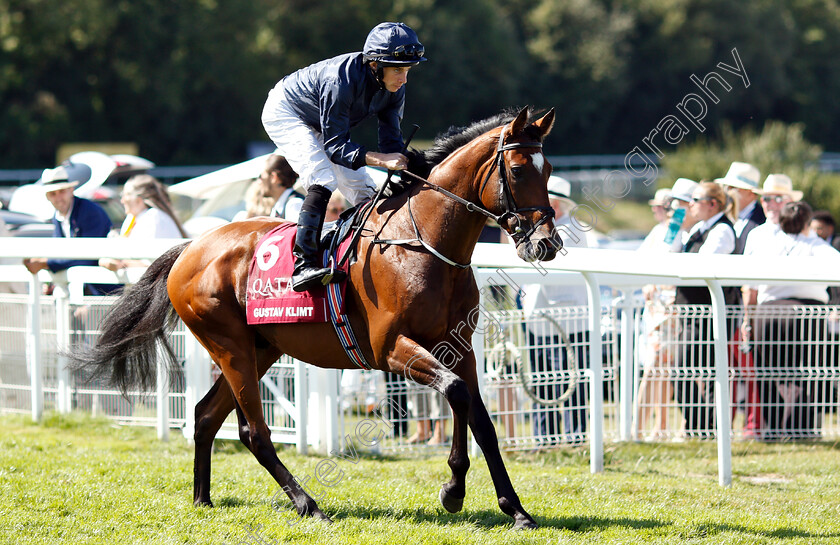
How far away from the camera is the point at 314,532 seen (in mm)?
4441

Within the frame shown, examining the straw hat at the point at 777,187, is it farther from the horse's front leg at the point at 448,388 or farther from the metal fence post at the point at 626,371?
the horse's front leg at the point at 448,388

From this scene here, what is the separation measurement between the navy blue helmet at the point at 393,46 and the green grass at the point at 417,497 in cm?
216

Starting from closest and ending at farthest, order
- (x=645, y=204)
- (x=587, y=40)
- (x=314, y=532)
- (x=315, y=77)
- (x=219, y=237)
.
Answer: (x=314, y=532) < (x=315, y=77) < (x=219, y=237) < (x=645, y=204) < (x=587, y=40)

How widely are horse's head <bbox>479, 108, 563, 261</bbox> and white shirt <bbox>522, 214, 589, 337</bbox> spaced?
1460mm

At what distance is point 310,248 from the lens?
474cm

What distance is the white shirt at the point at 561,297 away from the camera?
648cm

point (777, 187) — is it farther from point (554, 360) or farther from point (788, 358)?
point (554, 360)

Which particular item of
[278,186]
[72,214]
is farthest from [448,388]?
[72,214]

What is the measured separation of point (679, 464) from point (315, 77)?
3.35 m

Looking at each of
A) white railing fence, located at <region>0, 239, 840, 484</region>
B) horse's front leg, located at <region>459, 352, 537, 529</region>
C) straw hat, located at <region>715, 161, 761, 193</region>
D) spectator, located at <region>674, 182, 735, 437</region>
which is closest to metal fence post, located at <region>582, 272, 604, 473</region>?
white railing fence, located at <region>0, 239, 840, 484</region>

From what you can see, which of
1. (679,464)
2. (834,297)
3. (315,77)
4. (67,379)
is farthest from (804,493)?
(67,379)

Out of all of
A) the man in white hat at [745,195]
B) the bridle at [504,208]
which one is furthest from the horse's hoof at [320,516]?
the man in white hat at [745,195]

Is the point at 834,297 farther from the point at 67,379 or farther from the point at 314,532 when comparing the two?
the point at 67,379

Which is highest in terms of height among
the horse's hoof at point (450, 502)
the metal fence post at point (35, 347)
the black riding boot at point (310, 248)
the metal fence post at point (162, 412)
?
the black riding boot at point (310, 248)
